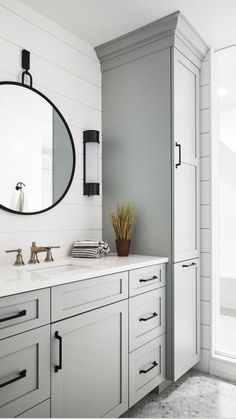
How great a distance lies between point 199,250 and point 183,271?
12.8 inches

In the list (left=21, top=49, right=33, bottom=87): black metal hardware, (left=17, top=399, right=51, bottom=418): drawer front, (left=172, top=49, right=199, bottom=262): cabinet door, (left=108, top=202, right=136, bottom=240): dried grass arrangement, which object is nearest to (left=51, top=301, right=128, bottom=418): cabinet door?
(left=17, top=399, right=51, bottom=418): drawer front

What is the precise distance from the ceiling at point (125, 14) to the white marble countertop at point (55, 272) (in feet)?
5.15

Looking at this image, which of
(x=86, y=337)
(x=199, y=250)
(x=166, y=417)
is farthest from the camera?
(x=199, y=250)

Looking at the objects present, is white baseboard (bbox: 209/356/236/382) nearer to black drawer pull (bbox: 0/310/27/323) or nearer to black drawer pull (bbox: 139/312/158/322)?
black drawer pull (bbox: 139/312/158/322)

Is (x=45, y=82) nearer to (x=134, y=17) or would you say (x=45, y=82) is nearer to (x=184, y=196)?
(x=134, y=17)

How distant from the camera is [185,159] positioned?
2.37 m

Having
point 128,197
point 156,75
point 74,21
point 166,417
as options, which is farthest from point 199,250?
point 74,21

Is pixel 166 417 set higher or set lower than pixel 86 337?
lower

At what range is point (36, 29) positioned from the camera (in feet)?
6.91

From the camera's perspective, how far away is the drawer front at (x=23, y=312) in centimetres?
123

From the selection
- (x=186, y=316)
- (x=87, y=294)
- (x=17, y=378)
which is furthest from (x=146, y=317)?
(x=17, y=378)

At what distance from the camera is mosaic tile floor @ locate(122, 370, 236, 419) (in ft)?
6.43

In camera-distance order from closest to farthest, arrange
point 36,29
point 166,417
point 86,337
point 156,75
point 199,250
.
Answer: point 86,337 < point 166,417 < point 36,29 < point 156,75 < point 199,250

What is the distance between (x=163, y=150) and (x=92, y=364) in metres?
1.39
